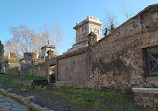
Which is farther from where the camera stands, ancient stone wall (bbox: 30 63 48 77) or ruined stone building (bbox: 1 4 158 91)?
ancient stone wall (bbox: 30 63 48 77)

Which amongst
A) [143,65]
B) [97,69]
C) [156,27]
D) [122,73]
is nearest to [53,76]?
[97,69]

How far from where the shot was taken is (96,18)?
22.2 metres

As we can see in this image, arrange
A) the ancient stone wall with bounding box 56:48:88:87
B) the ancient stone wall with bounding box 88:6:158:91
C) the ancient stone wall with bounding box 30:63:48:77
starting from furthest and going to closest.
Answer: the ancient stone wall with bounding box 30:63:48:77 → the ancient stone wall with bounding box 56:48:88:87 → the ancient stone wall with bounding box 88:6:158:91

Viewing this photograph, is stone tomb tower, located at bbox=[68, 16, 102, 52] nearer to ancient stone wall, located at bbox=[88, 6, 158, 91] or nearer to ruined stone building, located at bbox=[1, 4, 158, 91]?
ruined stone building, located at bbox=[1, 4, 158, 91]

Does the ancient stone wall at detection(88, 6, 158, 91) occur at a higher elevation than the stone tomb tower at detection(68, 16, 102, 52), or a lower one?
lower

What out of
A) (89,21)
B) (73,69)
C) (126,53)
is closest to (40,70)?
(73,69)

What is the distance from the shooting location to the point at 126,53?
614cm

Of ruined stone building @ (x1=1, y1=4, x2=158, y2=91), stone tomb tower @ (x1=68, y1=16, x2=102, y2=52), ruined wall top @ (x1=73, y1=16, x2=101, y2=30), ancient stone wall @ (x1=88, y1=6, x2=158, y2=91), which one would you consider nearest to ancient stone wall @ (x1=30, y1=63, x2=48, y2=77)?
ruined stone building @ (x1=1, y1=4, x2=158, y2=91)

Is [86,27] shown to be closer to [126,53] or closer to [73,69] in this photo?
[73,69]

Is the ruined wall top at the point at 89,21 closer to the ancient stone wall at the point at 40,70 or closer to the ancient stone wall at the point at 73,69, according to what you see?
the ancient stone wall at the point at 40,70

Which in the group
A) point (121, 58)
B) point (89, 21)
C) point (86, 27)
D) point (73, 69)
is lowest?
point (73, 69)

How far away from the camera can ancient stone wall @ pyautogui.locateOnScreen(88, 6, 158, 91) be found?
544 cm

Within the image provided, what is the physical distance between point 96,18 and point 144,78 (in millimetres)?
18373

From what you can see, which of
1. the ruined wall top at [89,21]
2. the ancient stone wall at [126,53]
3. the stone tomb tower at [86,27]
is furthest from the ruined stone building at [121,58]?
the ruined wall top at [89,21]
